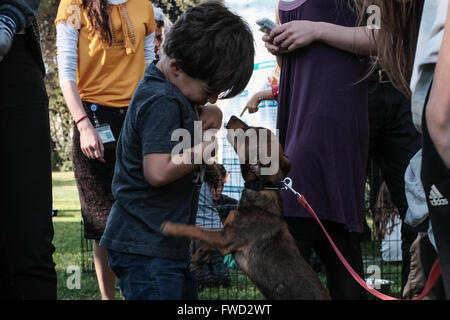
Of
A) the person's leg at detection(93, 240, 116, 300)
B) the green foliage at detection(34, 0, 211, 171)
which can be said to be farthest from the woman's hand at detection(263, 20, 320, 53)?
the green foliage at detection(34, 0, 211, 171)

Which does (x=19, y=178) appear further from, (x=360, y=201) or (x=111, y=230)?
(x=360, y=201)

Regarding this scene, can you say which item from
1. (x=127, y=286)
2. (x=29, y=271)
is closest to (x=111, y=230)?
(x=127, y=286)

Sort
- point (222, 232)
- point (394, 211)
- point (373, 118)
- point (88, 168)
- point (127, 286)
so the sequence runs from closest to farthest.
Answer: point (127, 286)
point (222, 232)
point (373, 118)
point (88, 168)
point (394, 211)

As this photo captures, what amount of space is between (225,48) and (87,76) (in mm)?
1647

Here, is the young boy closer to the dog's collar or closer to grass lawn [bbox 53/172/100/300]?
the dog's collar

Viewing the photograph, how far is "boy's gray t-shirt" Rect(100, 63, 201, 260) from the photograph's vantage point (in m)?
2.21

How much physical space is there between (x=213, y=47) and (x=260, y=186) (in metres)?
0.77

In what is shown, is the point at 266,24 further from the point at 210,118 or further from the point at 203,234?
the point at 203,234

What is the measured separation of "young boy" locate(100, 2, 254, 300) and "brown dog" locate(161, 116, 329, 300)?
5.9 inches

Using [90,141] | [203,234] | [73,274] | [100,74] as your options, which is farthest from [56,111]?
[203,234]

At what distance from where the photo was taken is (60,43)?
358 centimetres

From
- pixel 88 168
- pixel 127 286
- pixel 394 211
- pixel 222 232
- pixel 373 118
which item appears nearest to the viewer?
pixel 127 286

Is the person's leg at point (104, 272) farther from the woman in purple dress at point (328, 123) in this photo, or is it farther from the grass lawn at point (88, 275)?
the woman in purple dress at point (328, 123)

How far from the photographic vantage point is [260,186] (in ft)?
8.97
